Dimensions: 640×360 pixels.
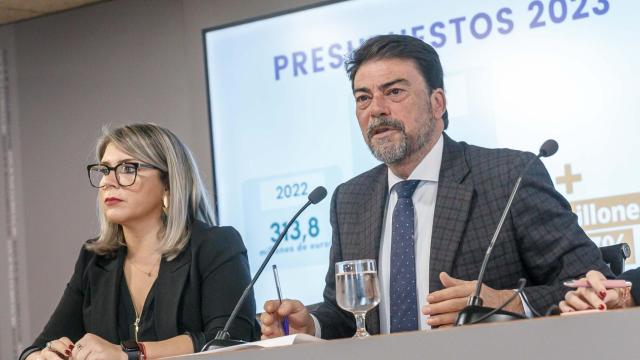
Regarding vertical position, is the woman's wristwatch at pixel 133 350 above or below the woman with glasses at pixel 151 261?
below

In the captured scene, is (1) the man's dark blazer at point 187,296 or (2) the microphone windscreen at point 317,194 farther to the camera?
(1) the man's dark blazer at point 187,296

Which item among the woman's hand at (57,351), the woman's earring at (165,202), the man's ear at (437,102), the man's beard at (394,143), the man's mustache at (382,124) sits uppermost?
the man's ear at (437,102)

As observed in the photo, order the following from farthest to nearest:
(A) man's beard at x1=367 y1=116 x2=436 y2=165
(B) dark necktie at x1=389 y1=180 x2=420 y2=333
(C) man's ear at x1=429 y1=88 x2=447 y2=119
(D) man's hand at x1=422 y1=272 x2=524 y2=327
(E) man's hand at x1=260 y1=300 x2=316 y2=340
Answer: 1. (C) man's ear at x1=429 y1=88 x2=447 y2=119
2. (A) man's beard at x1=367 y1=116 x2=436 y2=165
3. (B) dark necktie at x1=389 y1=180 x2=420 y2=333
4. (E) man's hand at x1=260 y1=300 x2=316 y2=340
5. (D) man's hand at x1=422 y1=272 x2=524 y2=327

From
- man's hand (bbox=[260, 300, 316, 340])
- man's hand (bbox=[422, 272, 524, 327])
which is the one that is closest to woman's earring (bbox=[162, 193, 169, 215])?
man's hand (bbox=[260, 300, 316, 340])

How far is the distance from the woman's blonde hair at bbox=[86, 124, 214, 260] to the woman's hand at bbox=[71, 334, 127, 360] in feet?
2.17

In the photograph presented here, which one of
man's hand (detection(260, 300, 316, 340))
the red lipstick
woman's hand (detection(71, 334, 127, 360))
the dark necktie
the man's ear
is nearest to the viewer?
man's hand (detection(260, 300, 316, 340))

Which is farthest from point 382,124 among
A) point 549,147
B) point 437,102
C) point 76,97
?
point 76,97

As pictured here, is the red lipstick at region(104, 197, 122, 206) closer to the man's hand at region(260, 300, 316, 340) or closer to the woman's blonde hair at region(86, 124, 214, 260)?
the woman's blonde hair at region(86, 124, 214, 260)

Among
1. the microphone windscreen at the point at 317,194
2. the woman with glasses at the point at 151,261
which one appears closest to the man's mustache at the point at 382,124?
the microphone windscreen at the point at 317,194

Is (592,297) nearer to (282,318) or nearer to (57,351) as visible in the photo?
(282,318)

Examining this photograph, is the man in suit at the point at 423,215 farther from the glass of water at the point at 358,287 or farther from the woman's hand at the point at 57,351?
the woman's hand at the point at 57,351

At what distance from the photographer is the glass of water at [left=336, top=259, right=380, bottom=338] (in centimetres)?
212

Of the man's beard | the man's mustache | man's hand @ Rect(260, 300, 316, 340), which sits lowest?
man's hand @ Rect(260, 300, 316, 340)

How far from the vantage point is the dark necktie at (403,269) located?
2.82 metres
